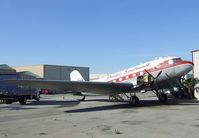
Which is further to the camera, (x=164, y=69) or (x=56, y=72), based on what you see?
(x=56, y=72)

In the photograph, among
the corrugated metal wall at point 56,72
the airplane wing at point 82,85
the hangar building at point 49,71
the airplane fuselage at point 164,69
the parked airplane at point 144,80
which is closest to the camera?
the airplane wing at point 82,85

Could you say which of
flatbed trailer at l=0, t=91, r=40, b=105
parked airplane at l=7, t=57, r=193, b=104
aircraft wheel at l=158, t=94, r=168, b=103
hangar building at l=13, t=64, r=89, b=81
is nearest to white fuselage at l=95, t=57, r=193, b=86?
parked airplane at l=7, t=57, r=193, b=104

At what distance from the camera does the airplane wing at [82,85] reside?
76.0 feet

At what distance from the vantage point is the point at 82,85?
2464 cm

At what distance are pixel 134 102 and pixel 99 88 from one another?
3129mm

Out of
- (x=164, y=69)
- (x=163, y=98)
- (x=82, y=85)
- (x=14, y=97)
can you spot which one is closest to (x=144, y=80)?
(x=164, y=69)

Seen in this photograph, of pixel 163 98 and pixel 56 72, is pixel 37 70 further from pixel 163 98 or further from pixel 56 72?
pixel 163 98

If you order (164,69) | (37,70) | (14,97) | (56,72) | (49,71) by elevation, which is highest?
(37,70)

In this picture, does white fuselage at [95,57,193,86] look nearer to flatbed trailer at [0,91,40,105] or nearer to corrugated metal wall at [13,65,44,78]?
flatbed trailer at [0,91,40,105]

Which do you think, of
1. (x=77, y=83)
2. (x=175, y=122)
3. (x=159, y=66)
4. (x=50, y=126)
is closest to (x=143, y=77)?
(x=159, y=66)

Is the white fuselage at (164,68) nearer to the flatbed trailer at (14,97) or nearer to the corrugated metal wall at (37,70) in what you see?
the flatbed trailer at (14,97)

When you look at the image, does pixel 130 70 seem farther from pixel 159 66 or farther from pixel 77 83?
pixel 77 83

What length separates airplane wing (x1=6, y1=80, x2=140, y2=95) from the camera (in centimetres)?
2318

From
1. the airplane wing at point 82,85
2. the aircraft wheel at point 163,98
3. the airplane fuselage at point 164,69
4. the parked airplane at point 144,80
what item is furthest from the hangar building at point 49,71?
the airplane fuselage at point 164,69
